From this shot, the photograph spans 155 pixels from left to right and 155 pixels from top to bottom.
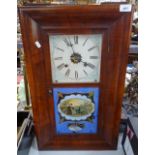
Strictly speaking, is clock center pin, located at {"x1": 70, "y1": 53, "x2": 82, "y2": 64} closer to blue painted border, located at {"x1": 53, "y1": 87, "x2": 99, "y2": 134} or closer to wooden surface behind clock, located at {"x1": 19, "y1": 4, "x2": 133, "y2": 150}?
wooden surface behind clock, located at {"x1": 19, "y1": 4, "x2": 133, "y2": 150}

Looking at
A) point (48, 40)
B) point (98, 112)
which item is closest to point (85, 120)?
point (98, 112)

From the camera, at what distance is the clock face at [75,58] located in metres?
1.02

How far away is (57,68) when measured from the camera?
3.55 ft

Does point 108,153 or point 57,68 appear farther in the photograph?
point 108,153

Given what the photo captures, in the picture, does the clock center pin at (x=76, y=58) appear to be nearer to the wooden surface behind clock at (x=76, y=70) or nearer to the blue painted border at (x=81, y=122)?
the wooden surface behind clock at (x=76, y=70)

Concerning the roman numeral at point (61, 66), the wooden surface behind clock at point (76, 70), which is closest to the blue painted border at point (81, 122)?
the wooden surface behind clock at point (76, 70)

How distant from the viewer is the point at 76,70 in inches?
42.8

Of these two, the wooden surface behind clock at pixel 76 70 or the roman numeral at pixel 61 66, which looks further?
the roman numeral at pixel 61 66

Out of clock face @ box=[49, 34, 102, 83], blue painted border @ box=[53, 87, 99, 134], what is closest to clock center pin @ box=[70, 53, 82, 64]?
clock face @ box=[49, 34, 102, 83]

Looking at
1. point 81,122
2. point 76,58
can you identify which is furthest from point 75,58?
point 81,122

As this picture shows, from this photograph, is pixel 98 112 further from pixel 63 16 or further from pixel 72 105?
pixel 63 16

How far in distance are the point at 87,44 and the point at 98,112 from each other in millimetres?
425

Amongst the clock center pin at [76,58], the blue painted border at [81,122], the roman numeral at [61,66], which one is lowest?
the blue painted border at [81,122]
